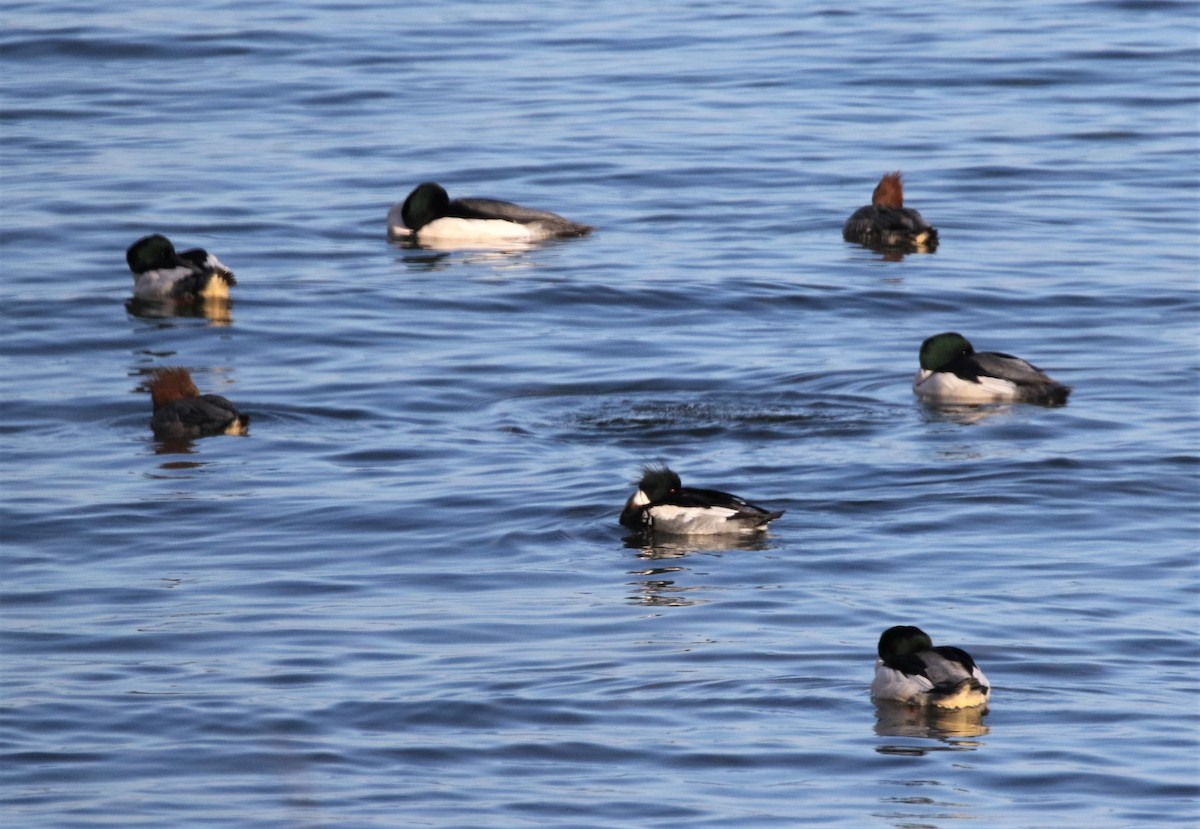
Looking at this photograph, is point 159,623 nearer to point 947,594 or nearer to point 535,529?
point 535,529

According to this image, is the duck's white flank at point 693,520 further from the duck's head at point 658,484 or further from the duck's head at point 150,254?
the duck's head at point 150,254

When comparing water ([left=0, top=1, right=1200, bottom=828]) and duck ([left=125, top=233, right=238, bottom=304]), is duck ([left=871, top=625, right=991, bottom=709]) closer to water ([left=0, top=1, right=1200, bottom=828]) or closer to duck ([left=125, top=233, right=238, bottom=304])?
water ([left=0, top=1, right=1200, bottom=828])

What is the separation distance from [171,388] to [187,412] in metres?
0.43

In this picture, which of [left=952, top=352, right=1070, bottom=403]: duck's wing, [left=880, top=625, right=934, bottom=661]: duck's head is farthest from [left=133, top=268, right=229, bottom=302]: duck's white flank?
[left=880, top=625, right=934, bottom=661]: duck's head

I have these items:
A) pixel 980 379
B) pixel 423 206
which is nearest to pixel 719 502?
pixel 980 379

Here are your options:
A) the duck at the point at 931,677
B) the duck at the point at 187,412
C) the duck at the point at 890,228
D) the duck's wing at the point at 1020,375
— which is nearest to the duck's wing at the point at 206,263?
the duck at the point at 187,412

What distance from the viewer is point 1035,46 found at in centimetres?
3306

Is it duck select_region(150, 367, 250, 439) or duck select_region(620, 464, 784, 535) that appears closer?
duck select_region(620, 464, 784, 535)

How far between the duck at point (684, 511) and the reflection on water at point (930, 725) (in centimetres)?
295

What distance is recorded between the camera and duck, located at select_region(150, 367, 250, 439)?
50.1 ft

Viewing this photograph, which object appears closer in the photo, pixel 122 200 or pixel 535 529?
pixel 535 529

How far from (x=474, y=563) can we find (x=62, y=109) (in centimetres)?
1864

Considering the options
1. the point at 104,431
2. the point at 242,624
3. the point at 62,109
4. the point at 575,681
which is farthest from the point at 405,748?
the point at 62,109

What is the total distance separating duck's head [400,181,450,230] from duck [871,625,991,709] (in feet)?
45.1
